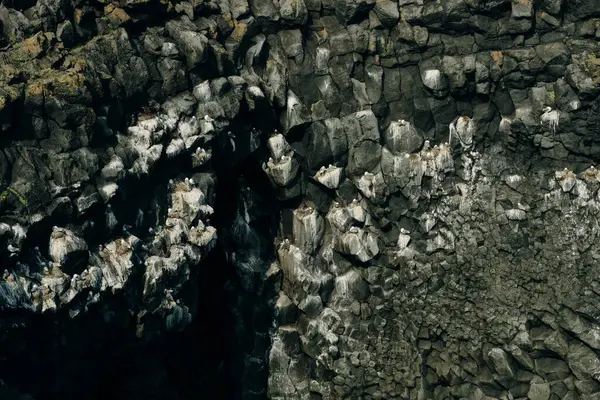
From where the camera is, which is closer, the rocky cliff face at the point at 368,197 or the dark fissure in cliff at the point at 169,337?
the dark fissure in cliff at the point at 169,337

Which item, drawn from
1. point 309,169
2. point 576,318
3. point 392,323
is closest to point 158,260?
point 309,169

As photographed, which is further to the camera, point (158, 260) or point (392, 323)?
point (392, 323)

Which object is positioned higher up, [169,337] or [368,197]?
[368,197]

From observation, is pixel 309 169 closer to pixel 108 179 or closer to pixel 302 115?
pixel 302 115

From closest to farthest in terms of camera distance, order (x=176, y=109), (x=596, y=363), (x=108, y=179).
→ (x=108, y=179), (x=176, y=109), (x=596, y=363)

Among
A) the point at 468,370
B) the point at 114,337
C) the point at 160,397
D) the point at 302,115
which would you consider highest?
the point at 302,115

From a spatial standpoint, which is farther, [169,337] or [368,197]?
[368,197]

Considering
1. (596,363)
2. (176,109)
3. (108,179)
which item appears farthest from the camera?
(596,363)

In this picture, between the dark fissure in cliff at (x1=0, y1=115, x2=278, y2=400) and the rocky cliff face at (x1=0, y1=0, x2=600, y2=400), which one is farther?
the rocky cliff face at (x1=0, y1=0, x2=600, y2=400)
